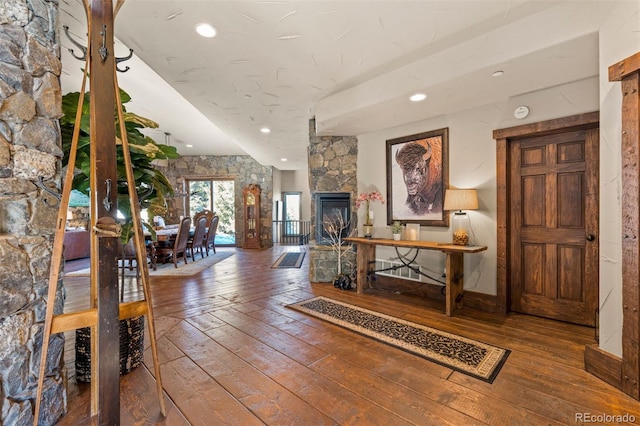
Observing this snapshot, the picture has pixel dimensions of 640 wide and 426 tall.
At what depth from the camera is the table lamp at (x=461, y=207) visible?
2980 millimetres

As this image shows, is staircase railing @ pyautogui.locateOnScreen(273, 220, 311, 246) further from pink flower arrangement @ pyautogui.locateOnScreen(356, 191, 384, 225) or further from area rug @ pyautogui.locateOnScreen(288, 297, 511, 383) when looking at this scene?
area rug @ pyautogui.locateOnScreen(288, 297, 511, 383)

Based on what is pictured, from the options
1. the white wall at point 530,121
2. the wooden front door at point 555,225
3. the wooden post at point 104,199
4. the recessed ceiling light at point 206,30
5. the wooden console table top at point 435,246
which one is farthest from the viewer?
the wooden console table top at point 435,246

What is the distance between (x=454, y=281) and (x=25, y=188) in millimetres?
3444

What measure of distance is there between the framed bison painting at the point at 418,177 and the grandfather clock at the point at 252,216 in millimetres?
5174

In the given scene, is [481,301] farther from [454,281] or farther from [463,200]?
[463,200]

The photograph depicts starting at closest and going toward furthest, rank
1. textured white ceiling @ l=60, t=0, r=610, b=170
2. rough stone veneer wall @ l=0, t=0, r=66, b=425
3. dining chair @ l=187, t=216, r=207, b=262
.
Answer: rough stone veneer wall @ l=0, t=0, r=66, b=425
textured white ceiling @ l=60, t=0, r=610, b=170
dining chair @ l=187, t=216, r=207, b=262

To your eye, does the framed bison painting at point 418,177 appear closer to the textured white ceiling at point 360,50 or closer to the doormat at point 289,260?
the textured white ceiling at point 360,50

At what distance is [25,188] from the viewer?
1.35m

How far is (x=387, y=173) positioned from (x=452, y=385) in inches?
109

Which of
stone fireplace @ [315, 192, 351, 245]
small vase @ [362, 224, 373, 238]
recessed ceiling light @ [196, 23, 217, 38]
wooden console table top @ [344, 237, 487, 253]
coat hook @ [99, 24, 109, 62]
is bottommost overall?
wooden console table top @ [344, 237, 487, 253]

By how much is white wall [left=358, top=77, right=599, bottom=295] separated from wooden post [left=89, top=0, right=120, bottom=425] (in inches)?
130

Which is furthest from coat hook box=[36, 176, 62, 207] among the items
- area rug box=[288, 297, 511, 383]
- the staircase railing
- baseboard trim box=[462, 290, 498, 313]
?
the staircase railing

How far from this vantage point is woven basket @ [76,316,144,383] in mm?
1872

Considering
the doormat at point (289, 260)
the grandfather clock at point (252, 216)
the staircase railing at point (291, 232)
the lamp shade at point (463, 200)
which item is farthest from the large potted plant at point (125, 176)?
the staircase railing at point (291, 232)
